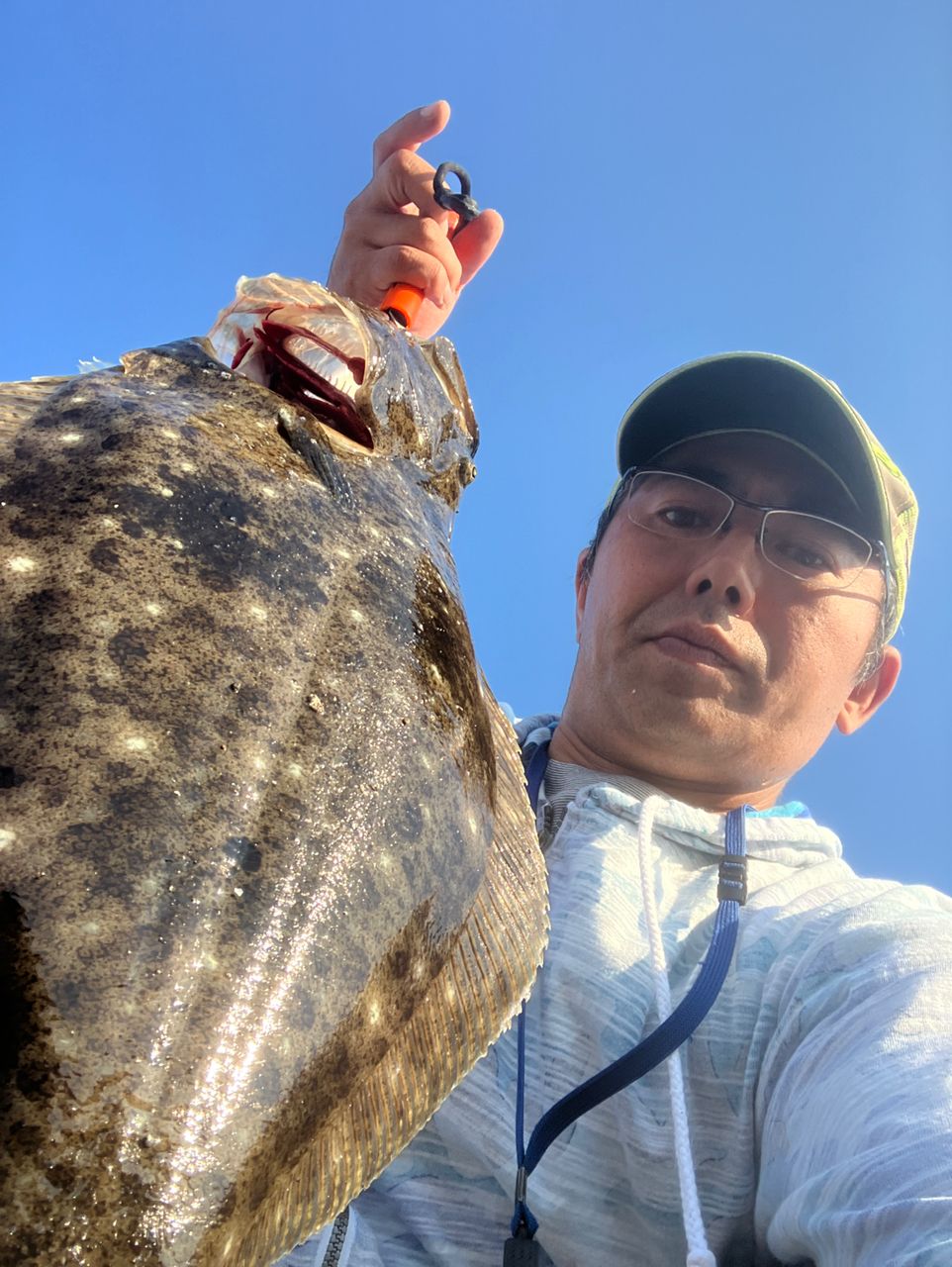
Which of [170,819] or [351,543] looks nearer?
[170,819]

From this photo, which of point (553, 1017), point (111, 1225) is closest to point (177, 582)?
point (111, 1225)

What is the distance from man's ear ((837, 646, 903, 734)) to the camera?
14.1ft

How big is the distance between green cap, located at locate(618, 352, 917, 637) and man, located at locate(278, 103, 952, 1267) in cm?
1

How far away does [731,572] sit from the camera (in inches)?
136

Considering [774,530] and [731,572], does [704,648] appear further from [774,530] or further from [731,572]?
[774,530]

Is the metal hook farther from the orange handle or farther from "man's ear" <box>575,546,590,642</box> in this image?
"man's ear" <box>575,546,590,642</box>

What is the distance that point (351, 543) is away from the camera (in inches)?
60.4

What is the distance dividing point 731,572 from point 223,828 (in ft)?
9.07

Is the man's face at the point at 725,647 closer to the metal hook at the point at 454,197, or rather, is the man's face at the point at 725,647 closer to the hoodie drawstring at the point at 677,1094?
the hoodie drawstring at the point at 677,1094

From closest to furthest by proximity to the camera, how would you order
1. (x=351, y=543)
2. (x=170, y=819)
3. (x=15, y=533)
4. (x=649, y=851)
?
1. (x=170, y=819)
2. (x=15, y=533)
3. (x=351, y=543)
4. (x=649, y=851)

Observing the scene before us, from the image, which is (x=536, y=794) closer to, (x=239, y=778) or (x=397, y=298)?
(x=397, y=298)

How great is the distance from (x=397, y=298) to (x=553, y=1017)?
215 cm

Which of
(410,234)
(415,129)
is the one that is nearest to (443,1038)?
(410,234)

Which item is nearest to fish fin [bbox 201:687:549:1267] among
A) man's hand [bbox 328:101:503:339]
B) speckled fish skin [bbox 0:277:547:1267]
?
speckled fish skin [bbox 0:277:547:1267]
